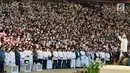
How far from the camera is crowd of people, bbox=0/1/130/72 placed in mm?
28734

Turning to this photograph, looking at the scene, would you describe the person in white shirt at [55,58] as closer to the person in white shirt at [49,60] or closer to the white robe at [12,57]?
the person in white shirt at [49,60]

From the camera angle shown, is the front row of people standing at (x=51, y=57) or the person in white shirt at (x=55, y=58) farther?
the person in white shirt at (x=55, y=58)

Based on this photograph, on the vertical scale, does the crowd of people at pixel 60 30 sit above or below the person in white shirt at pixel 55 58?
above

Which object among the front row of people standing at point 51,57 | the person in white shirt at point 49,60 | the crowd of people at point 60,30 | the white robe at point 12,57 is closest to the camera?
the white robe at point 12,57

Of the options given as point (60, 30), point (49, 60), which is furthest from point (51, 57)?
point (60, 30)

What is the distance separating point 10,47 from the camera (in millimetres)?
26281

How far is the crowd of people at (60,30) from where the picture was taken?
28734 millimetres

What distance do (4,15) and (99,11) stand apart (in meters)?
13.8

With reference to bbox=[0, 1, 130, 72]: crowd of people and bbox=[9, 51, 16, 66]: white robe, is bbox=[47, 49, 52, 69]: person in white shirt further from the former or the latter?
bbox=[9, 51, 16, 66]: white robe

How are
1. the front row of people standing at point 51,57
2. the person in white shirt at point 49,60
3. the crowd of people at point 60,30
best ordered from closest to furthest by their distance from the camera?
the front row of people standing at point 51,57 → the person in white shirt at point 49,60 → the crowd of people at point 60,30

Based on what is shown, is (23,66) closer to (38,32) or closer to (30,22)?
(38,32)

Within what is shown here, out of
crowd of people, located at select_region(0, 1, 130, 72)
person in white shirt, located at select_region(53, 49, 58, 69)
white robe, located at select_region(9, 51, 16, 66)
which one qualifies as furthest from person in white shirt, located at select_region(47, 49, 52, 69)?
white robe, located at select_region(9, 51, 16, 66)

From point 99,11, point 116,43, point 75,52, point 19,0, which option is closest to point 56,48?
point 75,52

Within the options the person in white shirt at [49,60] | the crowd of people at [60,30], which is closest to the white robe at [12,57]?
the crowd of people at [60,30]
